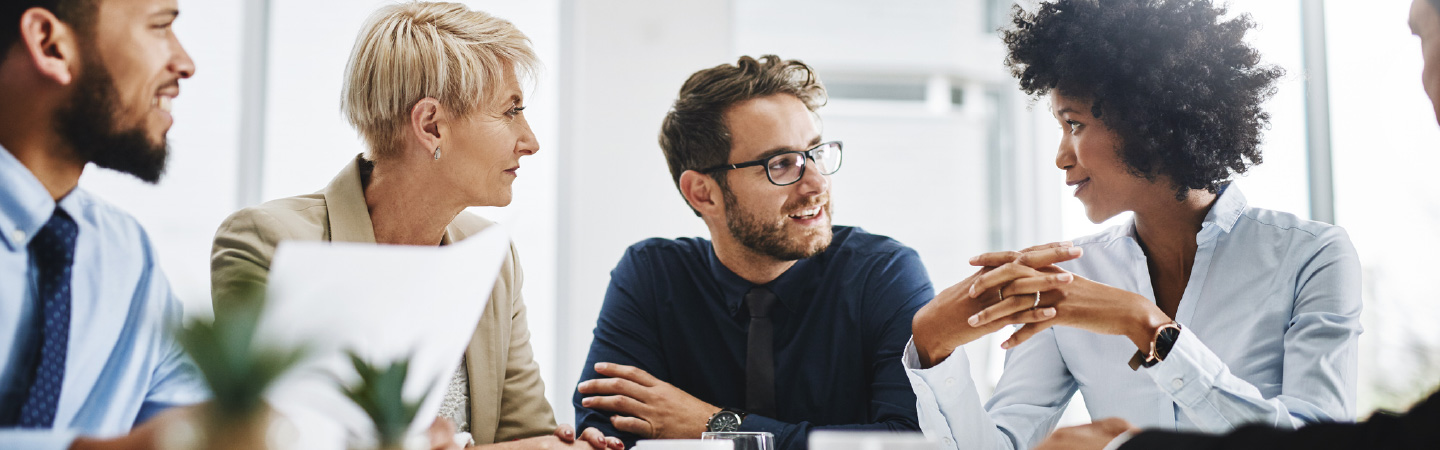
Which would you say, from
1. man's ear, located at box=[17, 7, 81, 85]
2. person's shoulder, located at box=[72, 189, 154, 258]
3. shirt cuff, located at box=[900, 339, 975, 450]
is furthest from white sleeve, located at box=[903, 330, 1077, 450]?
man's ear, located at box=[17, 7, 81, 85]

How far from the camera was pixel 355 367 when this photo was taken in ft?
2.17

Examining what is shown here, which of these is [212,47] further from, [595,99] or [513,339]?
[513,339]

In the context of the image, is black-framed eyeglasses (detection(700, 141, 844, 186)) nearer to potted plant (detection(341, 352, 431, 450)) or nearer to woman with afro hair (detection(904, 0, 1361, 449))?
woman with afro hair (detection(904, 0, 1361, 449))

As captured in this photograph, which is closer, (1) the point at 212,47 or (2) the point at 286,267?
(2) the point at 286,267

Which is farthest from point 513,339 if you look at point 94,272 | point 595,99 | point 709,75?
point 595,99

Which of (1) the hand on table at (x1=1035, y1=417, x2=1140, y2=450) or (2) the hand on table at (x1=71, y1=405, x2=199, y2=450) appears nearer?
(2) the hand on table at (x1=71, y1=405, x2=199, y2=450)

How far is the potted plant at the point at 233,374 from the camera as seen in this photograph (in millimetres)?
600

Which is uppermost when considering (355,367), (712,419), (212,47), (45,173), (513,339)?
(212,47)

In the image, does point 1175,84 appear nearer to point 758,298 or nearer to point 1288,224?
point 1288,224

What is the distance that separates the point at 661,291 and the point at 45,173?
135cm

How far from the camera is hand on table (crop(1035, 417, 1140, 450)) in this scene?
1.01 meters

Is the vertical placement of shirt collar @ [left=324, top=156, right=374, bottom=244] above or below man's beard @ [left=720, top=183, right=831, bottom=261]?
above

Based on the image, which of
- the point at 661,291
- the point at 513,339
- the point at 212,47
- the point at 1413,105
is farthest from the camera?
the point at 212,47

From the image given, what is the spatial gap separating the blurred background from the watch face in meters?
0.89
